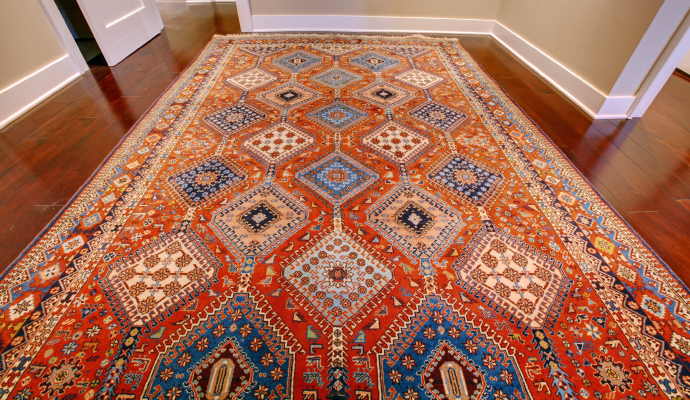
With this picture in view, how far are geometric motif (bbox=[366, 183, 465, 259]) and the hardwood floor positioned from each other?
99 centimetres

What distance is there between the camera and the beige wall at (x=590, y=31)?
7.01 feet

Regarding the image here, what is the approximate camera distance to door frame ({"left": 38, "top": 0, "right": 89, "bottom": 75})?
243cm

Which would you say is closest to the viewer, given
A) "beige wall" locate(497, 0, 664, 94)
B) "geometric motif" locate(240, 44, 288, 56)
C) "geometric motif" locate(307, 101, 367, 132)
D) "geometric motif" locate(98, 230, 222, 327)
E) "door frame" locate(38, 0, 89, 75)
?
"geometric motif" locate(98, 230, 222, 327)

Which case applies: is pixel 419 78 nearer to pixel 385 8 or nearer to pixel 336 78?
pixel 336 78

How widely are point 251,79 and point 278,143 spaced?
1190mm

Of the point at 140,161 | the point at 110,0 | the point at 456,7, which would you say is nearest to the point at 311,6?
the point at 456,7

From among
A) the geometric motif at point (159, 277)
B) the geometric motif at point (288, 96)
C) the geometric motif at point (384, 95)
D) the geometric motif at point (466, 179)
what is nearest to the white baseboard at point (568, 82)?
the geometric motif at point (466, 179)

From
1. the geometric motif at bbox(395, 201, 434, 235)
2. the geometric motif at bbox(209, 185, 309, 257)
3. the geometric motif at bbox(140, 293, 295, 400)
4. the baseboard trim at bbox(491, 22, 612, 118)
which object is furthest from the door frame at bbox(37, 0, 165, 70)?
the baseboard trim at bbox(491, 22, 612, 118)

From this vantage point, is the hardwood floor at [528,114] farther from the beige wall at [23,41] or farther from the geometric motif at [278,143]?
the geometric motif at [278,143]

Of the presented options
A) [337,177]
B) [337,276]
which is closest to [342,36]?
[337,177]

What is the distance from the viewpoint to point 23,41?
2.31 m

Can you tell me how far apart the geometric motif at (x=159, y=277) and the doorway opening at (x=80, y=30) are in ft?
9.39

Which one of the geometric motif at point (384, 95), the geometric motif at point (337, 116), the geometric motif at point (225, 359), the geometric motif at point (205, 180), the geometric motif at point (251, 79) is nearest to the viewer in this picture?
the geometric motif at point (225, 359)

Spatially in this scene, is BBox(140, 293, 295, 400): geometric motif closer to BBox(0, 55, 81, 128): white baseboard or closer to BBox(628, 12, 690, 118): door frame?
BBox(0, 55, 81, 128): white baseboard
